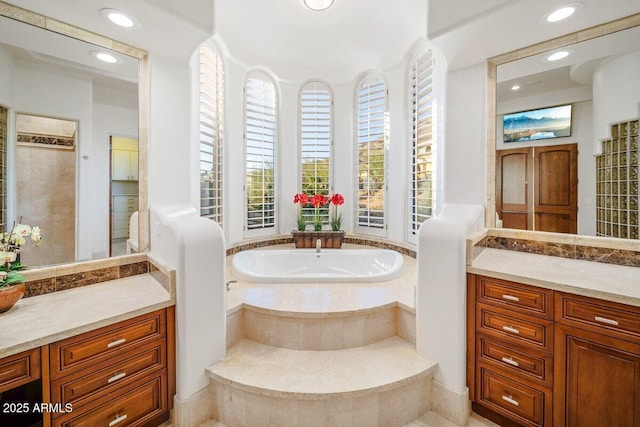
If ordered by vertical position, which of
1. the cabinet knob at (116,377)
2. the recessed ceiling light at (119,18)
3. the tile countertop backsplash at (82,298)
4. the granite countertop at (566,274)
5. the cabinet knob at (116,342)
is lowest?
the cabinet knob at (116,377)

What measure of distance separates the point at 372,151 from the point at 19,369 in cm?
350

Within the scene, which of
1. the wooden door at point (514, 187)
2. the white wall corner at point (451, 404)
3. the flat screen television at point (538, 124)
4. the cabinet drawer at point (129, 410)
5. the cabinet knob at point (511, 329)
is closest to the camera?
the cabinet drawer at point (129, 410)

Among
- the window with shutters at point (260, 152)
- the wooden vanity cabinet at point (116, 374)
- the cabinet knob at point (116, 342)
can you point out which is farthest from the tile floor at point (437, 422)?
the window with shutters at point (260, 152)

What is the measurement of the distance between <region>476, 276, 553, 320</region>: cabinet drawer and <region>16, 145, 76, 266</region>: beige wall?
244 cm

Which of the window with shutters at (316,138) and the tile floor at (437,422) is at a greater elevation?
the window with shutters at (316,138)

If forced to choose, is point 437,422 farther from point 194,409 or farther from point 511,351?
point 194,409

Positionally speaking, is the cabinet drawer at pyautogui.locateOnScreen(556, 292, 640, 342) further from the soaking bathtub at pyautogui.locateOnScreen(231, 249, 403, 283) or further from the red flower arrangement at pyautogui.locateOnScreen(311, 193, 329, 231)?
the red flower arrangement at pyautogui.locateOnScreen(311, 193, 329, 231)

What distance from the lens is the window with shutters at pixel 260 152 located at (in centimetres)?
364

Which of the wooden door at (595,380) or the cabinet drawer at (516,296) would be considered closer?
the wooden door at (595,380)

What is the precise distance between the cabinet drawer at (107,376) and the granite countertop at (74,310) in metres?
0.21

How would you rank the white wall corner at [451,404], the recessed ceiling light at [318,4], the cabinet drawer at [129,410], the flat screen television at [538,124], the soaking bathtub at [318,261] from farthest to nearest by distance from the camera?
1. the soaking bathtub at [318,261]
2. the recessed ceiling light at [318,4]
3. the flat screen television at [538,124]
4. the white wall corner at [451,404]
5. the cabinet drawer at [129,410]

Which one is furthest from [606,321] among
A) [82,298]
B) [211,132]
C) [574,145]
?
[211,132]

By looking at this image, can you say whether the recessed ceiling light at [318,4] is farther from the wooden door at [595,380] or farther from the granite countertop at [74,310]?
the wooden door at [595,380]

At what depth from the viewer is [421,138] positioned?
3.17 meters
